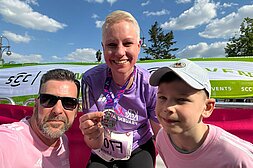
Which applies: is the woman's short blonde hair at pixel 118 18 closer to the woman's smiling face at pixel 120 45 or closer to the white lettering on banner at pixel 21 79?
the woman's smiling face at pixel 120 45

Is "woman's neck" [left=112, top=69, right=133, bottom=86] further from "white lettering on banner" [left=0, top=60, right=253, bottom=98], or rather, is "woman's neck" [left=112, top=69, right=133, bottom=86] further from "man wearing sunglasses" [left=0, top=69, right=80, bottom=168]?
"white lettering on banner" [left=0, top=60, right=253, bottom=98]

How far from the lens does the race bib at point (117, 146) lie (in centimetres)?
199

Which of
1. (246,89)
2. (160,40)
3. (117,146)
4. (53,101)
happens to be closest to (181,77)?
(117,146)

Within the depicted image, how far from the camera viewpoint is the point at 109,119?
2.01m

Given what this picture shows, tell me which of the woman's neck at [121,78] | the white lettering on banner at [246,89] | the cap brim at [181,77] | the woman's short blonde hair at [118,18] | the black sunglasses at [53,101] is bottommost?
the white lettering on banner at [246,89]

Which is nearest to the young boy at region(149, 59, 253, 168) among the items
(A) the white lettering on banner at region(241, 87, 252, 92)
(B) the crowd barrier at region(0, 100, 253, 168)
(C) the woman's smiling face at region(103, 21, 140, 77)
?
(C) the woman's smiling face at region(103, 21, 140, 77)

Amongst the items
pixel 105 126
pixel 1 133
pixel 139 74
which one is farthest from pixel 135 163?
pixel 1 133

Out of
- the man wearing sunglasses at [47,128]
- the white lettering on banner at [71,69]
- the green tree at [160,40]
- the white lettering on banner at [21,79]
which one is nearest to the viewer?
the man wearing sunglasses at [47,128]

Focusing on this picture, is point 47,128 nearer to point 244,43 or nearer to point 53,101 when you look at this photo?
point 53,101

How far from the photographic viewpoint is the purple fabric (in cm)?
201

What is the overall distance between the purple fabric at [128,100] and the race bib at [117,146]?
59mm

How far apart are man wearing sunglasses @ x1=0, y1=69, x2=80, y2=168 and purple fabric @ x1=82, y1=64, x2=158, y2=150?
5.0 inches

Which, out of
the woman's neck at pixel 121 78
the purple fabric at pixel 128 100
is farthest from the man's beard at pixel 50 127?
the woman's neck at pixel 121 78

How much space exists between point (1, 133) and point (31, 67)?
9.02 m
